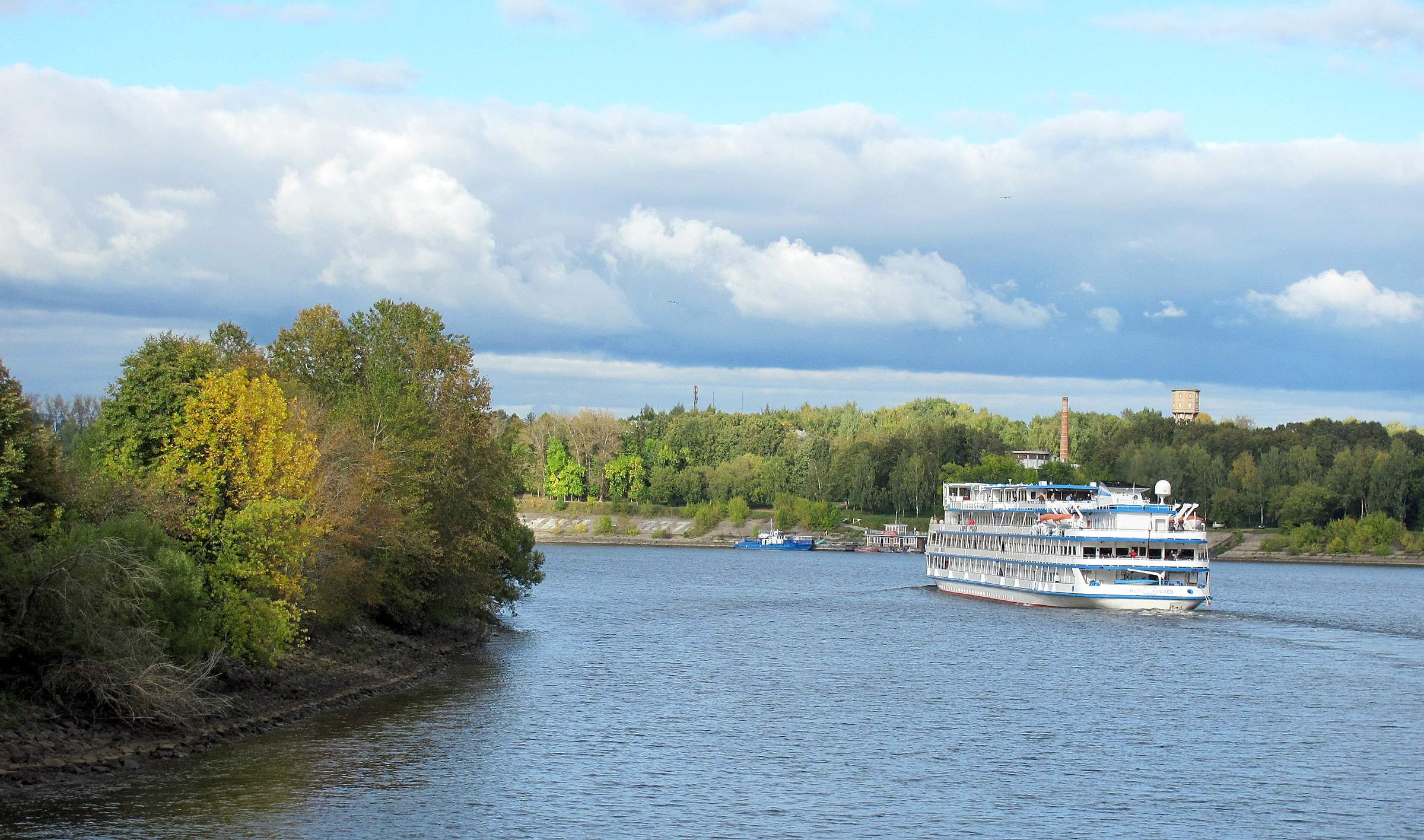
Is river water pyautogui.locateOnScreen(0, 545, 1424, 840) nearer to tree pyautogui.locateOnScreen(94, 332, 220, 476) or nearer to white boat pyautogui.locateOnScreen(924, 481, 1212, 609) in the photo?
white boat pyautogui.locateOnScreen(924, 481, 1212, 609)

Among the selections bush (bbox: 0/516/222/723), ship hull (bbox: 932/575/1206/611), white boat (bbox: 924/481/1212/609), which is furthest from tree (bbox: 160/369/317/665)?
ship hull (bbox: 932/575/1206/611)

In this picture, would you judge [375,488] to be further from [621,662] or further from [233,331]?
[233,331]

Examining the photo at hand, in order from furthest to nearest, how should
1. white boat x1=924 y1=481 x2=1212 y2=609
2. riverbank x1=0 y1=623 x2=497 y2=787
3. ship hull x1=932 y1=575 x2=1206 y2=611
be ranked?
ship hull x1=932 y1=575 x2=1206 y2=611, white boat x1=924 y1=481 x2=1212 y2=609, riverbank x1=0 y1=623 x2=497 y2=787

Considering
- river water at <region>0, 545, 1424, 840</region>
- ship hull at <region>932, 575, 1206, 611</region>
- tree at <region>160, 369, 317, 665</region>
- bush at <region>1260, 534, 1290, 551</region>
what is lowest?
river water at <region>0, 545, 1424, 840</region>

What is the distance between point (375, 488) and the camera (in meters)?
64.6

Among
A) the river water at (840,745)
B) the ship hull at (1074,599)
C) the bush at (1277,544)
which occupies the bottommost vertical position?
the river water at (840,745)

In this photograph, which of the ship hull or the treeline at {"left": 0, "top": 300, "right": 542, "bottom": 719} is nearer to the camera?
the treeline at {"left": 0, "top": 300, "right": 542, "bottom": 719}

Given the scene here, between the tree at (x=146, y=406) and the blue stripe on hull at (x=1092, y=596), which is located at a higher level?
the tree at (x=146, y=406)

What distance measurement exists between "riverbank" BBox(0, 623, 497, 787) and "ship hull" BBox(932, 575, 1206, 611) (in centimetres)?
4730

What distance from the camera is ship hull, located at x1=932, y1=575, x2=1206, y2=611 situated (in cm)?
9438

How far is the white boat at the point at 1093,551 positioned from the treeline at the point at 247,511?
3994 cm

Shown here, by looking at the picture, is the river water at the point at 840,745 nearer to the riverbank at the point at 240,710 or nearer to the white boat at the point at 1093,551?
the riverbank at the point at 240,710

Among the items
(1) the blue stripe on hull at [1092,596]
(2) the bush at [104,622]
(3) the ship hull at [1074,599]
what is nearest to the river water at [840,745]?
(2) the bush at [104,622]

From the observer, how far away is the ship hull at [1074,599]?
94.4 metres
